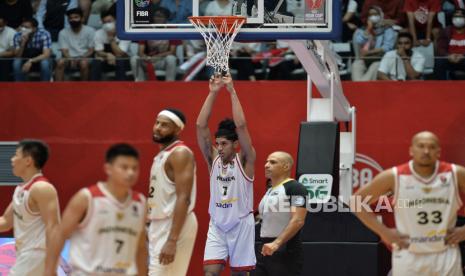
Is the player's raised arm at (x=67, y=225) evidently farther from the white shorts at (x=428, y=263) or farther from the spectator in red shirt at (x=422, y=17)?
the spectator in red shirt at (x=422, y=17)

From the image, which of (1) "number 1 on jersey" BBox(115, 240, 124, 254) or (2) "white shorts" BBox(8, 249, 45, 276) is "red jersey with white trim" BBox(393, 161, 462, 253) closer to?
(1) "number 1 on jersey" BBox(115, 240, 124, 254)

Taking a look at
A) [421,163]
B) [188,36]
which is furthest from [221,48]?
[421,163]

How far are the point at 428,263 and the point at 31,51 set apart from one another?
1008 centimetres

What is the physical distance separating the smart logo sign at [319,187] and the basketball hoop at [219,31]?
2189 mm

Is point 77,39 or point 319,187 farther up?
point 77,39

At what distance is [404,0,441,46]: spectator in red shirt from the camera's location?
56.9ft

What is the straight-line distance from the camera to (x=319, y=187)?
13422 mm

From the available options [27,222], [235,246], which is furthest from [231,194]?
[27,222]

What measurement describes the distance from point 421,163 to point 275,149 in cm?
776

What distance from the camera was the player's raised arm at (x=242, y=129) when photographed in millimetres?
11578

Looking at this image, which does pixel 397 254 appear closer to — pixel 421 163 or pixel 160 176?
pixel 421 163

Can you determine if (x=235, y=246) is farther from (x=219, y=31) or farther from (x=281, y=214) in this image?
(x=219, y=31)

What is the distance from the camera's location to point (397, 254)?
9.09m

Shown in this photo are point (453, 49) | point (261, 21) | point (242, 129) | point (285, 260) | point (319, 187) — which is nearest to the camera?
point (285, 260)
